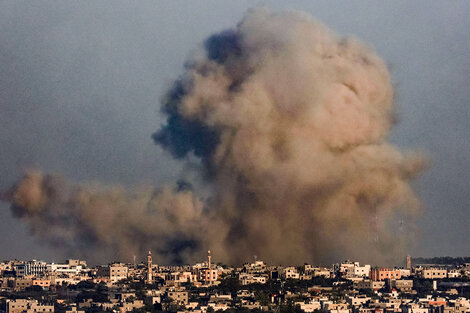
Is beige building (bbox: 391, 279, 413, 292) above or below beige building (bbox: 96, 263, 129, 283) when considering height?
below

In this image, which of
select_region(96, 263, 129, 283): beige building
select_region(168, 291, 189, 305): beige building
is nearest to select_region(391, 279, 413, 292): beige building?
select_region(168, 291, 189, 305): beige building

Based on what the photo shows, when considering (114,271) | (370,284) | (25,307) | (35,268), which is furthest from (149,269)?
(25,307)

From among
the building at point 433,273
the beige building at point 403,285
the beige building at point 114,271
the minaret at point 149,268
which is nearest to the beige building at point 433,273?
the building at point 433,273

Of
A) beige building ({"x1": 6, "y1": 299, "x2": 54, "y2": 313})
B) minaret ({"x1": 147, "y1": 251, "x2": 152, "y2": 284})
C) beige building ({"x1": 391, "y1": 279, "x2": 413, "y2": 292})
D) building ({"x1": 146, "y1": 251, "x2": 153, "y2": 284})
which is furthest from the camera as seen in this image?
minaret ({"x1": 147, "y1": 251, "x2": 152, "y2": 284})

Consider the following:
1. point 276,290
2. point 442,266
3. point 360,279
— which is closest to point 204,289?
point 276,290

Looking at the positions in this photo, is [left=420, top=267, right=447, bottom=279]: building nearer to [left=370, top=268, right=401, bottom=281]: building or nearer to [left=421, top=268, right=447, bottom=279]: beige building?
[left=421, top=268, right=447, bottom=279]: beige building

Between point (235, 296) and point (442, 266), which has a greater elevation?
point (442, 266)

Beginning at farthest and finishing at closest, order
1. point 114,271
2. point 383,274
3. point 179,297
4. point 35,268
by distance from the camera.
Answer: point 35,268 < point 114,271 < point 383,274 < point 179,297

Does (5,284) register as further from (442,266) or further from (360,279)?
(442,266)

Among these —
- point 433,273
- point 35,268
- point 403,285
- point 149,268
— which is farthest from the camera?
point 35,268

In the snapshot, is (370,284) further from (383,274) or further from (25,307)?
(25,307)

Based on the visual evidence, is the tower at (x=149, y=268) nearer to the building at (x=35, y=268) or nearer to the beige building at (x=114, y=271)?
the beige building at (x=114, y=271)
